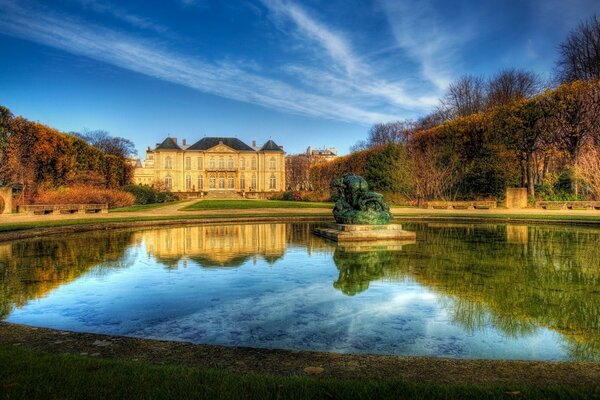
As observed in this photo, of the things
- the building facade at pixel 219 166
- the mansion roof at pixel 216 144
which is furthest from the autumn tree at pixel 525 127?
the mansion roof at pixel 216 144

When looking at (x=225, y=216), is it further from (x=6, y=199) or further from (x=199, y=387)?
(x=199, y=387)

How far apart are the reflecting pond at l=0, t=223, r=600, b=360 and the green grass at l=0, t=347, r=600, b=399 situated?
42.2 inches

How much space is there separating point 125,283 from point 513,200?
2413 cm

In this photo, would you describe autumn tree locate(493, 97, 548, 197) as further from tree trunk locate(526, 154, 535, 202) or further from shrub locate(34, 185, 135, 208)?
shrub locate(34, 185, 135, 208)

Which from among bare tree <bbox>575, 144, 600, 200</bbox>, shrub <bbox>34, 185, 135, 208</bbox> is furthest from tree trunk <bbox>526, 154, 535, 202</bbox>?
shrub <bbox>34, 185, 135, 208</bbox>

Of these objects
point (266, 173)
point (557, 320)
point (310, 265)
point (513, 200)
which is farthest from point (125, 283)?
point (266, 173)

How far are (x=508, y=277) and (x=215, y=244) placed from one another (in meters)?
6.83

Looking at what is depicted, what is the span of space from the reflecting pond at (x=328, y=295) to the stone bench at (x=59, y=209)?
11.8 meters

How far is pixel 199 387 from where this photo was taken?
270 cm

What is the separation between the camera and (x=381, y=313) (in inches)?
196

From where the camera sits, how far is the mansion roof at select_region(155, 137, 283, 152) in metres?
64.8

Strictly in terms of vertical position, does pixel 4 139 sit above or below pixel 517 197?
above

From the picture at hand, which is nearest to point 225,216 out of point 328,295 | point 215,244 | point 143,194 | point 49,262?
point 215,244

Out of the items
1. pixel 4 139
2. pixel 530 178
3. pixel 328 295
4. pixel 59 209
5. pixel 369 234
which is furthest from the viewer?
pixel 530 178
